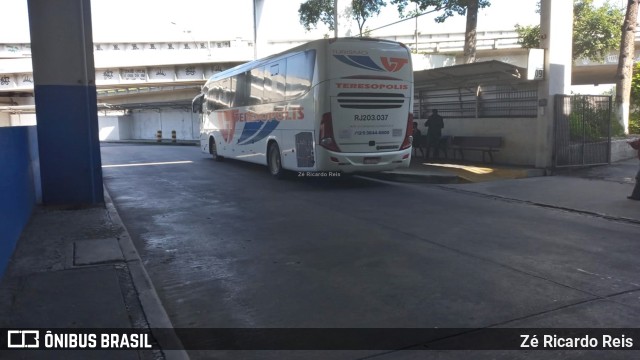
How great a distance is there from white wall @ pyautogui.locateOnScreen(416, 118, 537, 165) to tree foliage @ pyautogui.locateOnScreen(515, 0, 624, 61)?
17.5 metres

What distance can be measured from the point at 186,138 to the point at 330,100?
39091 mm

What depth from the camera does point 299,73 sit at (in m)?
13.3

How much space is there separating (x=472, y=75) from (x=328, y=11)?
18.6m

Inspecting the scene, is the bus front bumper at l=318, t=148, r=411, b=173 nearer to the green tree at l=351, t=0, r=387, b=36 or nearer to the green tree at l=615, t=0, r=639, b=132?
the green tree at l=615, t=0, r=639, b=132

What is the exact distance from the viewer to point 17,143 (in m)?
7.95

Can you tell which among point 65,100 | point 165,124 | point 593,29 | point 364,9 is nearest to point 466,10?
point 364,9

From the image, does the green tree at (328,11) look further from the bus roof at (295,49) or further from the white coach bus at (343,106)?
the white coach bus at (343,106)

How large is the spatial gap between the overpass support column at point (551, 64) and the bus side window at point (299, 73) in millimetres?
6902

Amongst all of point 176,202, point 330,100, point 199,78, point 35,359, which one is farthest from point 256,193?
point 199,78

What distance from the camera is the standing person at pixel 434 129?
17.9m

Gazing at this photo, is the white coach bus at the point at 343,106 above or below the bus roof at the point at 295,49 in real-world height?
below

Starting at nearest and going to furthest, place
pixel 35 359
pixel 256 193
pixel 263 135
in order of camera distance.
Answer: pixel 35 359 < pixel 256 193 < pixel 263 135

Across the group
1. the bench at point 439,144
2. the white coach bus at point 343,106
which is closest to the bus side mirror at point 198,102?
the white coach bus at point 343,106

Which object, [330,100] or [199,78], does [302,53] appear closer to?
[330,100]
